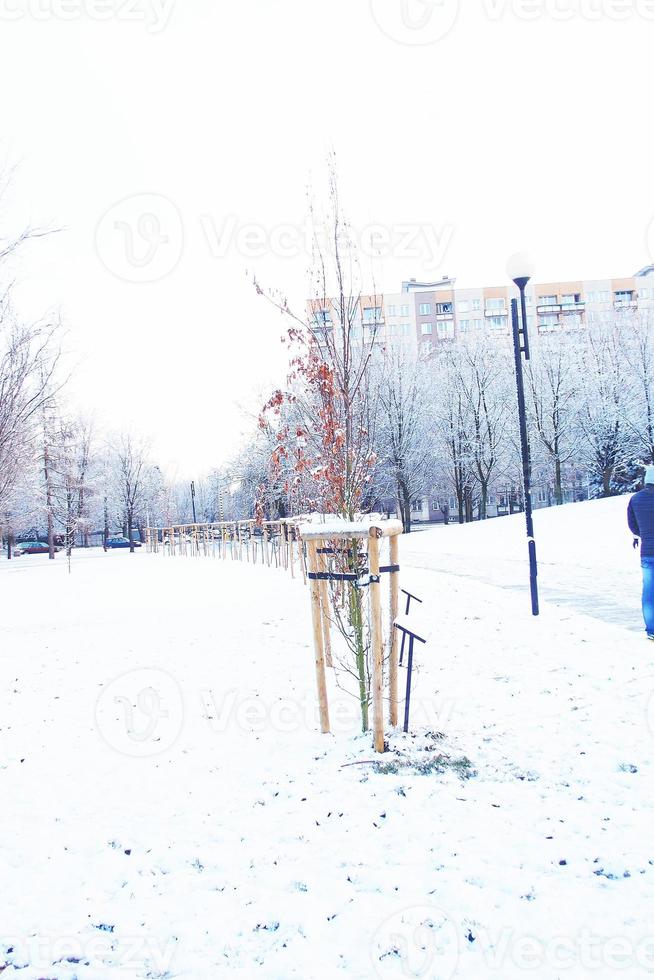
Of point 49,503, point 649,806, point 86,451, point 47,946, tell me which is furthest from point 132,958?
point 86,451

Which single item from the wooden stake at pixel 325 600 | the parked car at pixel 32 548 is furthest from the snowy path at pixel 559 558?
the parked car at pixel 32 548

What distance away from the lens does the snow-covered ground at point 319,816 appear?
265 cm

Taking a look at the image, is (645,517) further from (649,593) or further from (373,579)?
(373,579)

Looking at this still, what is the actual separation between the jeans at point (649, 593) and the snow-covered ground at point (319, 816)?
11.9 inches

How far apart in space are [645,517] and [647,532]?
0.15 metres

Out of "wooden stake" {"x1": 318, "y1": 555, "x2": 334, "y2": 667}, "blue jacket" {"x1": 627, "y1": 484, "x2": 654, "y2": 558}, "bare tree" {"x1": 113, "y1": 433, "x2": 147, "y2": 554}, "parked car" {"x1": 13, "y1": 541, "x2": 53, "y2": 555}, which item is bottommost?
"parked car" {"x1": 13, "y1": 541, "x2": 53, "y2": 555}

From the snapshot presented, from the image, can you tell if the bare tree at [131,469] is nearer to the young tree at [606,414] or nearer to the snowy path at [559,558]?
the snowy path at [559,558]

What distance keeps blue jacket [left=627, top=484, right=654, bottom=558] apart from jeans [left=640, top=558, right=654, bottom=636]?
85mm

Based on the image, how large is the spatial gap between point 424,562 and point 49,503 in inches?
1233

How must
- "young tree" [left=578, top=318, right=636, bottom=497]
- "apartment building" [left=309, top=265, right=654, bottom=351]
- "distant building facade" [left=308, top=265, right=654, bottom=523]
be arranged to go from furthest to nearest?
1. "apartment building" [left=309, top=265, right=654, bottom=351]
2. "distant building facade" [left=308, top=265, right=654, bottom=523]
3. "young tree" [left=578, top=318, right=636, bottom=497]

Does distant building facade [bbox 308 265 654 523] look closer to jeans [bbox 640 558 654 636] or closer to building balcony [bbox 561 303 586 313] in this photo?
building balcony [bbox 561 303 586 313]

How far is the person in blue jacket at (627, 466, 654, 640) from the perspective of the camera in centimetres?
683

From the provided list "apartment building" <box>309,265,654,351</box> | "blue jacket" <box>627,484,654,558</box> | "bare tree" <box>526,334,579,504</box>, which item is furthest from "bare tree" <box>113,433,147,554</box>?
"blue jacket" <box>627,484,654,558</box>

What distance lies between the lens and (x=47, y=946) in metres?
2.73
